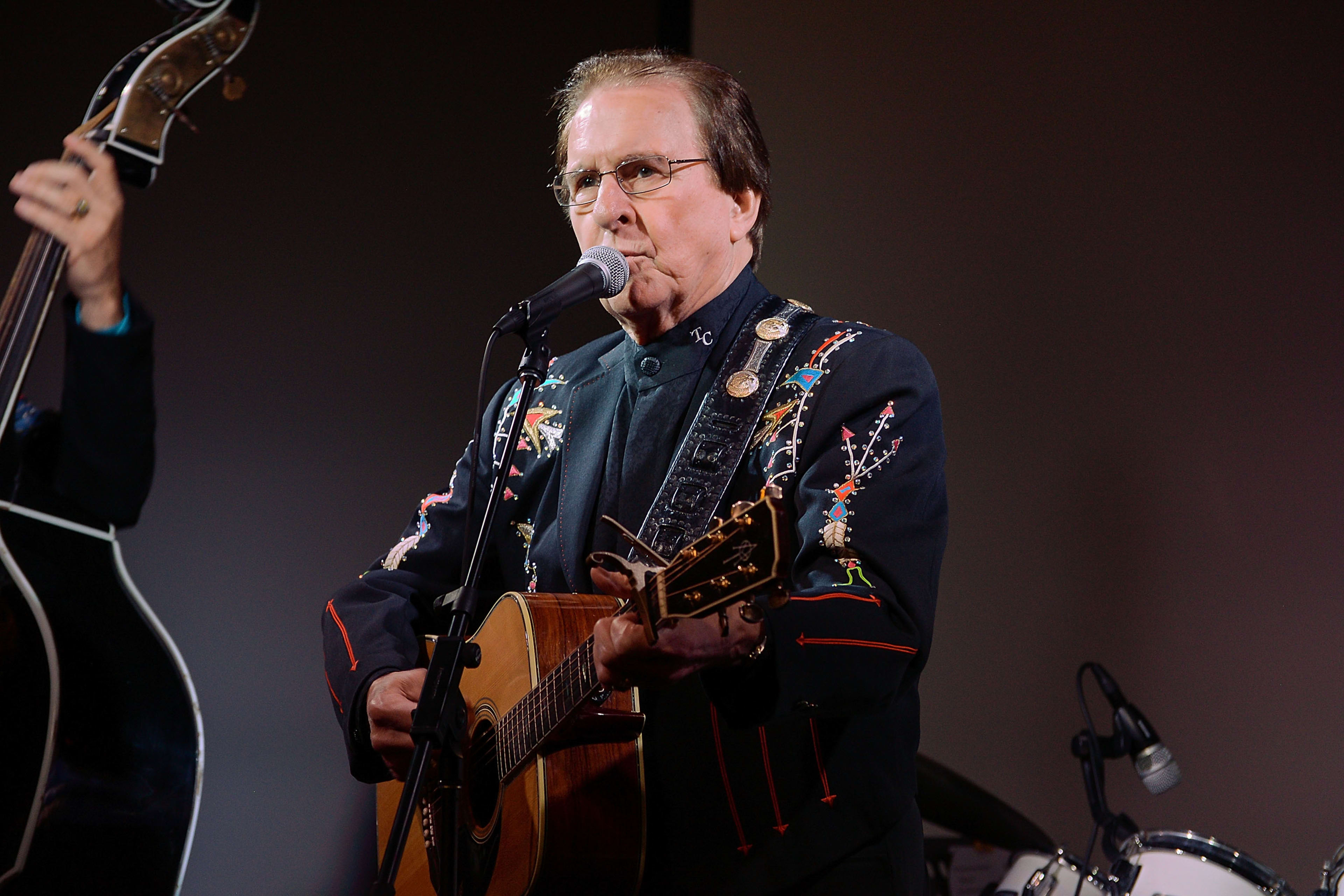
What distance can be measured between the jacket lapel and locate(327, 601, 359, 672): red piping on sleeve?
41cm

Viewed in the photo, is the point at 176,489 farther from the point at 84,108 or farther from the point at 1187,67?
the point at 1187,67

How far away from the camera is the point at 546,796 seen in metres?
1.52

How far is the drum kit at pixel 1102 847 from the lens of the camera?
2533mm

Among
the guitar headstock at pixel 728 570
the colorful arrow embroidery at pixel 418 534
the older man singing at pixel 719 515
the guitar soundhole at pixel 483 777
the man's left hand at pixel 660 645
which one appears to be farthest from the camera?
the colorful arrow embroidery at pixel 418 534

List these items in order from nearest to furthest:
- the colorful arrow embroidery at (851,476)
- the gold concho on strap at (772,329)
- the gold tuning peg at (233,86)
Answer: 1. the colorful arrow embroidery at (851,476)
2. the gold tuning peg at (233,86)
3. the gold concho on strap at (772,329)

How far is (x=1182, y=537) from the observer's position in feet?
9.73

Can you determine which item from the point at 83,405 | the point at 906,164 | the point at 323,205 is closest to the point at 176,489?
the point at 323,205

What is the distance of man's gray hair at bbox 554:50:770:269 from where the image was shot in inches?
79.8

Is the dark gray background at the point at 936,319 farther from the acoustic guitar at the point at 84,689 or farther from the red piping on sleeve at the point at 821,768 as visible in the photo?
the red piping on sleeve at the point at 821,768

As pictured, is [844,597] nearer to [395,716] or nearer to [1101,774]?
[395,716]

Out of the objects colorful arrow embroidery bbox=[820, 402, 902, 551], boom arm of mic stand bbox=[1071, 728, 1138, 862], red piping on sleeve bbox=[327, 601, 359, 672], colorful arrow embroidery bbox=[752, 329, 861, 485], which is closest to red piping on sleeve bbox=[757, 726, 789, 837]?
colorful arrow embroidery bbox=[820, 402, 902, 551]

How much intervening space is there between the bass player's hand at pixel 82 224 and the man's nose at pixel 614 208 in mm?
784

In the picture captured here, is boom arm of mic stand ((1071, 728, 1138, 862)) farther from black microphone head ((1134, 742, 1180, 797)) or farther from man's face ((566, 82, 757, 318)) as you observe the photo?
man's face ((566, 82, 757, 318))

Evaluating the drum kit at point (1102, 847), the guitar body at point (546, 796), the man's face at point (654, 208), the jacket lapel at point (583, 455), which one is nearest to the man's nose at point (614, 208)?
the man's face at point (654, 208)
